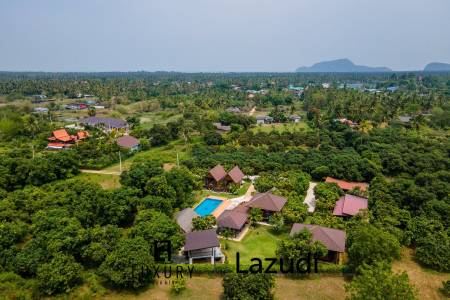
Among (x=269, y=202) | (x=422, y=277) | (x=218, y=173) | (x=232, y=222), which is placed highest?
(x=218, y=173)

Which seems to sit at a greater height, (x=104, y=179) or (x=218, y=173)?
(x=218, y=173)

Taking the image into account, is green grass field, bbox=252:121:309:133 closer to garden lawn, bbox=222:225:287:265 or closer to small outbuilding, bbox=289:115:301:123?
small outbuilding, bbox=289:115:301:123

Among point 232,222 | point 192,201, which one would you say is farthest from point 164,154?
point 232,222

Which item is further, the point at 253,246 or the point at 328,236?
the point at 253,246

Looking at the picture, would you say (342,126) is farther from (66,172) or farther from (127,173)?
(66,172)

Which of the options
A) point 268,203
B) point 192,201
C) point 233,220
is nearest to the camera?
point 233,220

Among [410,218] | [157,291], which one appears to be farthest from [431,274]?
[157,291]

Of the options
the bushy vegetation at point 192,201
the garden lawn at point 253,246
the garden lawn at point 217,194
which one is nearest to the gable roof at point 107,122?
the bushy vegetation at point 192,201

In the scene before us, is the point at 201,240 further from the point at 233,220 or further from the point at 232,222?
the point at 233,220
